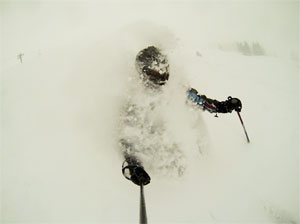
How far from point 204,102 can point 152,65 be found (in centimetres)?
110

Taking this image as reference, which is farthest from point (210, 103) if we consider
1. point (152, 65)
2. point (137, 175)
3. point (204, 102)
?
point (137, 175)

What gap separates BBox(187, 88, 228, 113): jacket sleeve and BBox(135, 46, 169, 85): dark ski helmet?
0.62 metres

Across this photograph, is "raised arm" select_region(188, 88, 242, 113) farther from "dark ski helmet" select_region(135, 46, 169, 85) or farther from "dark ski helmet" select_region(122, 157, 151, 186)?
"dark ski helmet" select_region(122, 157, 151, 186)

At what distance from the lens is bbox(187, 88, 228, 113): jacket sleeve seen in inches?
108

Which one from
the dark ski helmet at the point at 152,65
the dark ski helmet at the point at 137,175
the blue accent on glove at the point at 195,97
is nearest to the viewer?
the dark ski helmet at the point at 137,175

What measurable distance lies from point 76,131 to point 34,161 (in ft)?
2.01

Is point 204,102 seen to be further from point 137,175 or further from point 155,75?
point 137,175

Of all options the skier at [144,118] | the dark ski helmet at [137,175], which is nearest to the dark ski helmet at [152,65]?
the skier at [144,118]

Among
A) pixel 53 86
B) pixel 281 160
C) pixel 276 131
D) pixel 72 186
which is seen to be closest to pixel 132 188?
pixel 72 186

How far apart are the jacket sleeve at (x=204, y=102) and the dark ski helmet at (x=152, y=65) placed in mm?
620

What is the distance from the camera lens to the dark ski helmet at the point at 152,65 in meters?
2.24

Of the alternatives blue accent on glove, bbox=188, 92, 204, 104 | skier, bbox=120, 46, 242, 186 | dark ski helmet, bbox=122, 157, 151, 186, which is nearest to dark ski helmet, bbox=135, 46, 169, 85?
skier, bbox=120, 46, 242, 186

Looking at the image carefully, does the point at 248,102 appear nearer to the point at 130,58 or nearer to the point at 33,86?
the point at 130,58

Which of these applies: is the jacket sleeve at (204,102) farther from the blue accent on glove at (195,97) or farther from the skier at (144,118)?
the skier at (144,118)
